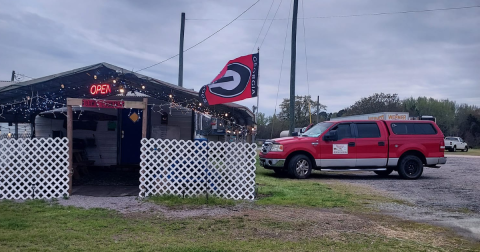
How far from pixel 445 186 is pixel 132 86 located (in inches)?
333

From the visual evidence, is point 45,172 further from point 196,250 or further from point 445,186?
point 445,186

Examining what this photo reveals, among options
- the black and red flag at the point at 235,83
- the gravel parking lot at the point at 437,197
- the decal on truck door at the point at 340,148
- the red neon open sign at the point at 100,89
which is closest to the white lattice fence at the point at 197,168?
the black and red flag at the point at 235,83

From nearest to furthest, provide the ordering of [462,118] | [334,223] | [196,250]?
[196,250], [334,223], [462,118]

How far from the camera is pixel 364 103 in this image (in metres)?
50.6

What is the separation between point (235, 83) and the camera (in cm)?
819

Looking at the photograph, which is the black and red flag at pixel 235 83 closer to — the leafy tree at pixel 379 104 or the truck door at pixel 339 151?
the truck door at pixel 339 151

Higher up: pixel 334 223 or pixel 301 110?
pixel 301 110

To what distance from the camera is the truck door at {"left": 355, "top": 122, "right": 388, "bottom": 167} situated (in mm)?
11625

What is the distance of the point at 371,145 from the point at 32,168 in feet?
28.9

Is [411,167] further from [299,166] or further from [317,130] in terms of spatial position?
[299,166]

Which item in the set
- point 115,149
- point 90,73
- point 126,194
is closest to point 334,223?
point 126,194

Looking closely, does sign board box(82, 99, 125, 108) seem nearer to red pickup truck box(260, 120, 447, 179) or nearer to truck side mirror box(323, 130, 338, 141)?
red pickup truck box(260, 120, 447, 179)

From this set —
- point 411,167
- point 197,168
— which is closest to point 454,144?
point 411,167

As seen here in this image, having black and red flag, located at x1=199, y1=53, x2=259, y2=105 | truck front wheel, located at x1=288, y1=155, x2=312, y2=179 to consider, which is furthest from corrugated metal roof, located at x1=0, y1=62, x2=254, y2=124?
truck front wheel, located at x1=288, y1=155, x2=312, y2=179
